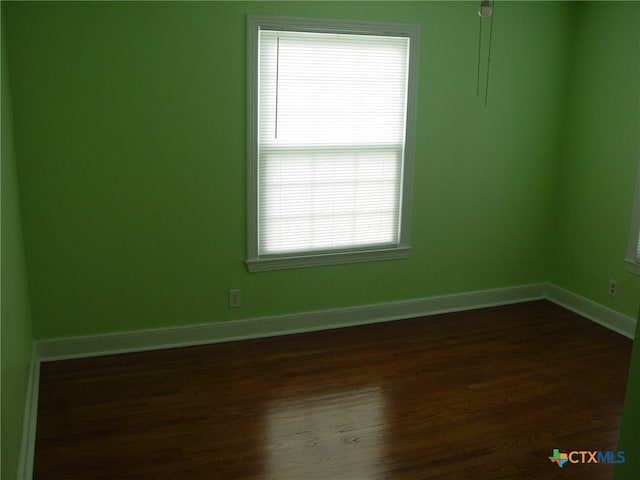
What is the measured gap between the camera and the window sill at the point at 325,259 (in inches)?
153

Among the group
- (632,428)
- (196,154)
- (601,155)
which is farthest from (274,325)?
(632,428)

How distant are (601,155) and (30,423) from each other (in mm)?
4029

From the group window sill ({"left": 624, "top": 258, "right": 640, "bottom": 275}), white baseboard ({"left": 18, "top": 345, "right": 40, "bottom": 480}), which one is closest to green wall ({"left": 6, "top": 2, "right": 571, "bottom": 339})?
white baseboard ({"left": 18, "top": 345, "right": 40, "bottom": 480})

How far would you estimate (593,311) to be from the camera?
14.4 feet

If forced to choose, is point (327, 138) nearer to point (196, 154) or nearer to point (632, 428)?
point (196, 154)

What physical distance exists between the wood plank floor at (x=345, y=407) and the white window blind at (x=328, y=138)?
29.5 inches

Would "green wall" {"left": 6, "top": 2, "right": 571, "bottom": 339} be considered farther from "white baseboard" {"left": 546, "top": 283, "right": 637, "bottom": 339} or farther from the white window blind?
"white baseboard" {"left": 546, "top": 283, "right": 637, "bottom": 339}

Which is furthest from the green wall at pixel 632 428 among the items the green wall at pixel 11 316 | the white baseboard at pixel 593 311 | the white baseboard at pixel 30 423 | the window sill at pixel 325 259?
the white baseboard at pixel 593 311

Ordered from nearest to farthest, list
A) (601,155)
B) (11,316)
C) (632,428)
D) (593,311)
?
(632,428) → (11,316) → (601,155) → (593,311)

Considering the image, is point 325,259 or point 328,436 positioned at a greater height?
point 325,259

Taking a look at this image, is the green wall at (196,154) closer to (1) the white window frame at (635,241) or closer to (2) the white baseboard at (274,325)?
(2) the white baseboard at (274,325)

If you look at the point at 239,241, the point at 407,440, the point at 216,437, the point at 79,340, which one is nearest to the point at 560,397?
the point at 407,440

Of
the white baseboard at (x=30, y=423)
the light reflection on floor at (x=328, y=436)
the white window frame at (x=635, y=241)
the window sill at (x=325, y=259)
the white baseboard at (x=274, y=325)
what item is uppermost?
the white window frame at (x=635, y=241)

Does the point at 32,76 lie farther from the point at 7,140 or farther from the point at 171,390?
the point at 171,390
